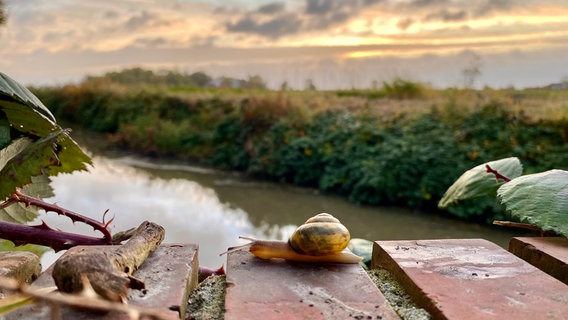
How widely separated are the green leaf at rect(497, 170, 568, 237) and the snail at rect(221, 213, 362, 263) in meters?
0.29

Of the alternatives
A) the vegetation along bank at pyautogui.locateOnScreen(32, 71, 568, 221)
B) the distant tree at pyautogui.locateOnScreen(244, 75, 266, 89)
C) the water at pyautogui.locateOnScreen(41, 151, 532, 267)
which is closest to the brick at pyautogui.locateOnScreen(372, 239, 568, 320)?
the water at pyautogui.locateOnScreen(41, 151, 532, 267)

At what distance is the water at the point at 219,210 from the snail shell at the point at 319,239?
3.57m

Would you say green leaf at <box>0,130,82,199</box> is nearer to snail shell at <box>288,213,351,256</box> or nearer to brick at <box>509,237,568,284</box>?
snail shell at <box>288,213,351,256</box>

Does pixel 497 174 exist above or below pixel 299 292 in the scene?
above

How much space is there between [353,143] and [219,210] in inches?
105

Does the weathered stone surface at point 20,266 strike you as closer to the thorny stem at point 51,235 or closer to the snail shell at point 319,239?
the thorny stem at point 51,235

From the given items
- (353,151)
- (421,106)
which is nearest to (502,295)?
(353,151)

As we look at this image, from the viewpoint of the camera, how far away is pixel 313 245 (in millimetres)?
766

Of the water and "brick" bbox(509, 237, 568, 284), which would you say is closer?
"brick" bbox(509, 237, 568, 284)

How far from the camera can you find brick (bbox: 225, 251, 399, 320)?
0.62m

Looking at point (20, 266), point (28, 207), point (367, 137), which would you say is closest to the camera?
point (20, 266)

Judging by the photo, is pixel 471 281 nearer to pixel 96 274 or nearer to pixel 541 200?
pixel 541 200

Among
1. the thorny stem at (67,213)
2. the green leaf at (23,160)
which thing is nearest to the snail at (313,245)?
the thorny stem at (67,213)

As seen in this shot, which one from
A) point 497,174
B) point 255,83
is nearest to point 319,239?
point 497,174
